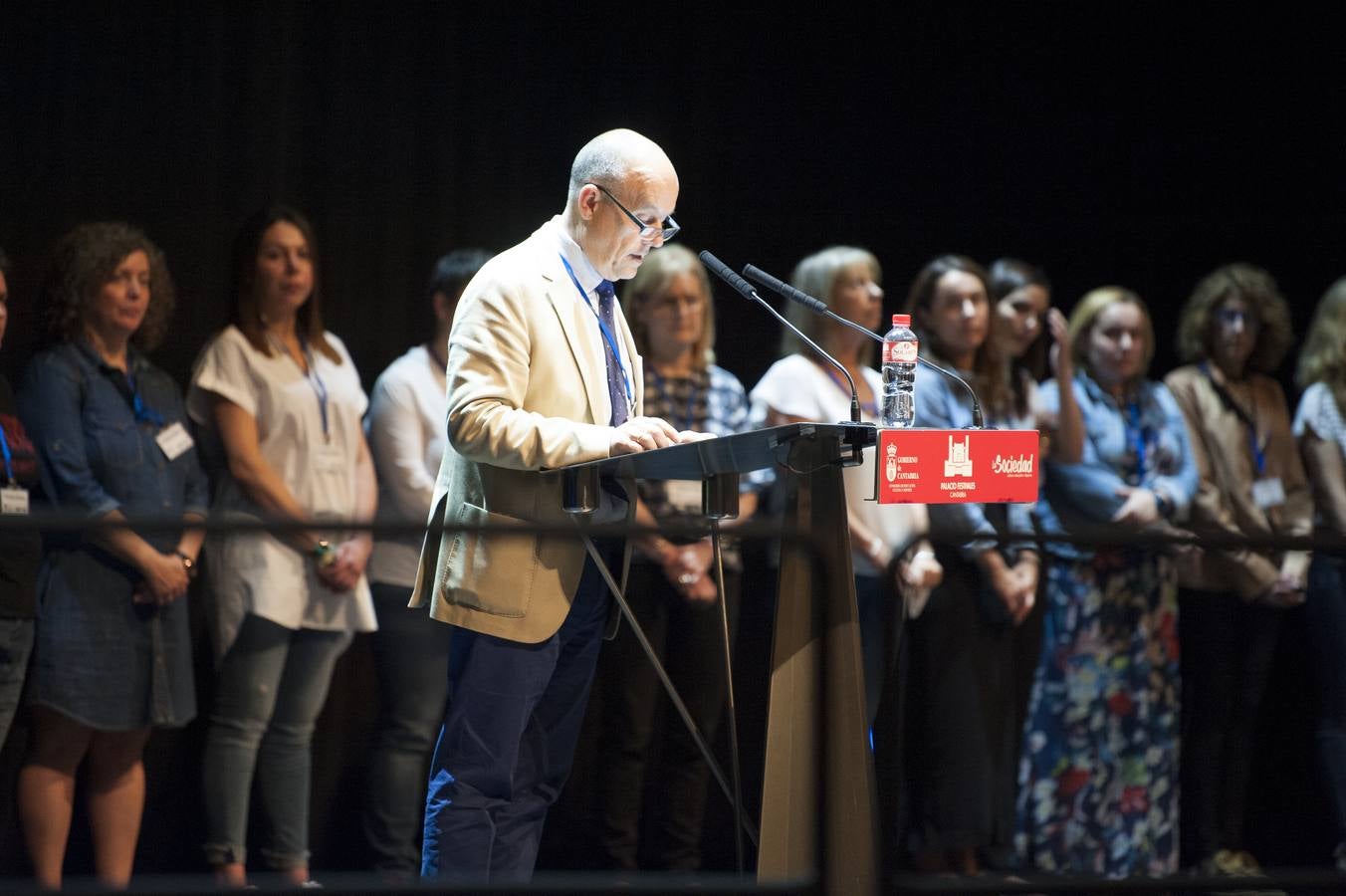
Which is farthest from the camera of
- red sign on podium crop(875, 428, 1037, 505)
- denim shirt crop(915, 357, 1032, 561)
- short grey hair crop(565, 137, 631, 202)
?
denim shirt crop(915, 357, 1032, 561)

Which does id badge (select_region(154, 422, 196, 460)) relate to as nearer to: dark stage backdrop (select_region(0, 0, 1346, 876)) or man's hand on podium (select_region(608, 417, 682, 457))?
dark stage backdrop (select_region(0, 0, 1346, 876))

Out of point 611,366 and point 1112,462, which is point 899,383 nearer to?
point 611,366

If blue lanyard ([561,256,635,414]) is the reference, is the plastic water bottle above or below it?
below

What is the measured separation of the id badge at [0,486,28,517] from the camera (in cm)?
305

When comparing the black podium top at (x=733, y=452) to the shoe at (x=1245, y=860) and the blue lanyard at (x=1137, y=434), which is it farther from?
the blue lanyard at (x=1137, y=434)

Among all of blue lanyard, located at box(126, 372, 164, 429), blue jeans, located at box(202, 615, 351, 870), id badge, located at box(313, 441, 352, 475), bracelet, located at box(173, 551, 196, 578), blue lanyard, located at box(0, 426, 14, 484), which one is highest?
blue lanyard, located at box(126, 372, 164, 429)

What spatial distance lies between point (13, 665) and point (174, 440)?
1.36 metres

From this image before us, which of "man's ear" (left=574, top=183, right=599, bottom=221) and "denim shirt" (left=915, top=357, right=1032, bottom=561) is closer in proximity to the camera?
"man's ear" (left=574, top=183, right=599, bottom=221)

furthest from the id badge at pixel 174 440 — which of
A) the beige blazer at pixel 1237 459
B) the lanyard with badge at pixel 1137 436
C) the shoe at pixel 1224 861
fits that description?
the beige blazer at pixel 1237 459

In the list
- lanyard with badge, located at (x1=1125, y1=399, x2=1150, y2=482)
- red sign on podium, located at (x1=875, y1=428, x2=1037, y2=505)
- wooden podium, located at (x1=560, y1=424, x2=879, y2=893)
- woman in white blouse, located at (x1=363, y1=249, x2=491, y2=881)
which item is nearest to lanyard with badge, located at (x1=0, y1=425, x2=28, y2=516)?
woman in white blouse, located at (x1=363, y1=249, x2=491, y2=881)

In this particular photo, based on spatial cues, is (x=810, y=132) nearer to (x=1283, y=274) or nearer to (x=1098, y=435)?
(x=1098, y=435)

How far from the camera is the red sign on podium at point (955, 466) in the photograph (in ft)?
6.08

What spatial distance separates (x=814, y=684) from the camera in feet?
6.35

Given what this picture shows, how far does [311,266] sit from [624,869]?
1.76 metres
